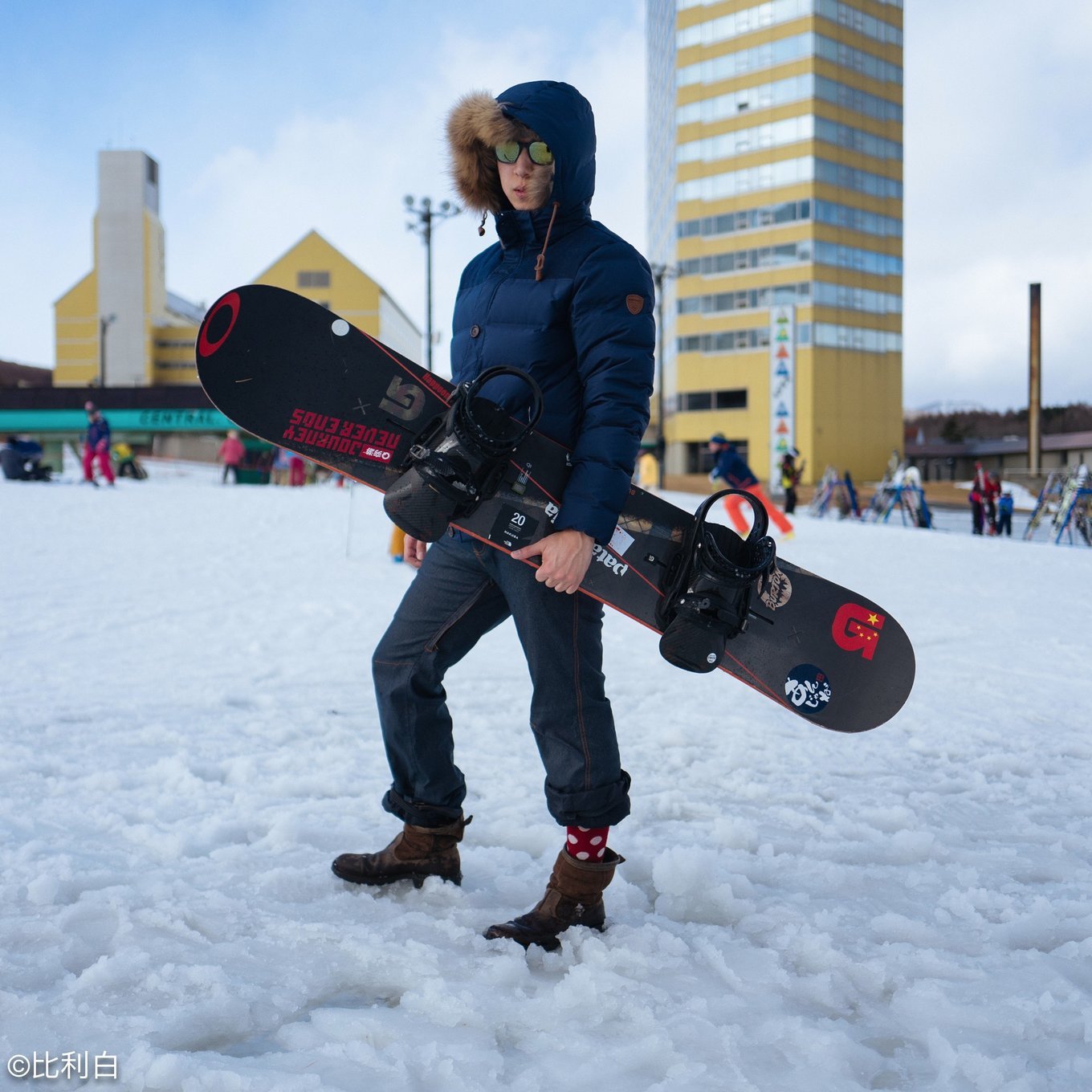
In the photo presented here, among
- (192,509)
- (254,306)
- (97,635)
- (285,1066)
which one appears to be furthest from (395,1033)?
(192,509)

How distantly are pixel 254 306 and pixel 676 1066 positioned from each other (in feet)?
6.26

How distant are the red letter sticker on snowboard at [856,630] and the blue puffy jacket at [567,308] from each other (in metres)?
0.85

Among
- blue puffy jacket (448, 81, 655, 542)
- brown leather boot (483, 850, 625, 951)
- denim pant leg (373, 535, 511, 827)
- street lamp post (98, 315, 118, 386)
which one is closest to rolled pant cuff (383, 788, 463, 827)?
denim pant leg (373, 535, 511, 827)

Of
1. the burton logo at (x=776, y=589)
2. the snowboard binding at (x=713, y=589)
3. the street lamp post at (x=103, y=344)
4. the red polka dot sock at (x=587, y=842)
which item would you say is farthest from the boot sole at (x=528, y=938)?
the street lamp post at (x=103, y=344)

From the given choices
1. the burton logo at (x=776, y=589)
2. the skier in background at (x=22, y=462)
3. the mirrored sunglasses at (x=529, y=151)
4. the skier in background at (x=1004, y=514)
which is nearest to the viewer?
the mirrored sunglasses at (x=529, y=151)

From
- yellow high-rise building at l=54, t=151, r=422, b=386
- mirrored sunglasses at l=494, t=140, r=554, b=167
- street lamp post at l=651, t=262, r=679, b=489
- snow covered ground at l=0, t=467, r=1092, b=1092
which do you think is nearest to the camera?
snow covered ground at l=0, t=467, r=1092, b=1092

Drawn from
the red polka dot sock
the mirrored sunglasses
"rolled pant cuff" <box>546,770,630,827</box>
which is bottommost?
the red polka dot sock

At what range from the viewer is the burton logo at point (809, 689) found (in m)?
2.28

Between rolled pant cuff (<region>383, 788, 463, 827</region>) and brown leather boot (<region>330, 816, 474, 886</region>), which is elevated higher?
rolled pant cuff (<region>383, 788, 463, 827</region>)

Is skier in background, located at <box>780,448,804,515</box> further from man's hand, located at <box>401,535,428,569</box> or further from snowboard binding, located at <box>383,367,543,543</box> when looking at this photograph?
snowboard binding, located at <box>383,367,543,543</box>

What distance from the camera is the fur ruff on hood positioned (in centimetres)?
187

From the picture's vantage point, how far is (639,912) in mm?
2033

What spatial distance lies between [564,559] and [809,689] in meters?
0.93

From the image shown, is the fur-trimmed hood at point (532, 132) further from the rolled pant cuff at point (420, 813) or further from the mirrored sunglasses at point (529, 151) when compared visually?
the rolled pant cuff at point (420, 813)
